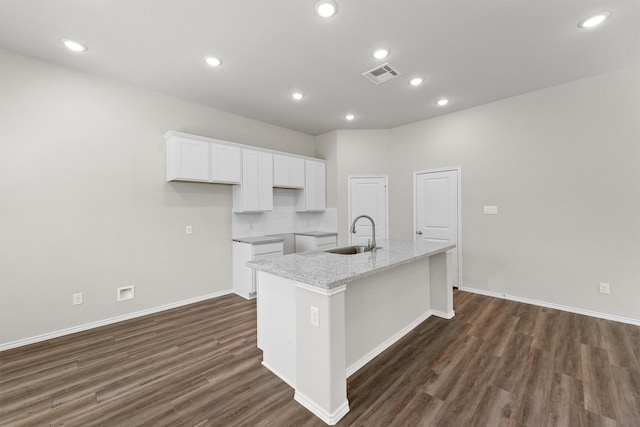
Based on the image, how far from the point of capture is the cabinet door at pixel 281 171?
446 centimetres

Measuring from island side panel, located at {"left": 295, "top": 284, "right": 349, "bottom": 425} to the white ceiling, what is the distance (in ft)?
7.30

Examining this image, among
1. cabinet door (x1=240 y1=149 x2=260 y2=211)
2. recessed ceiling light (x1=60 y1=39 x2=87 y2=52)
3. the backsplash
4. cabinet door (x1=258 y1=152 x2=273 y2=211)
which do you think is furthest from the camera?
the backsplash

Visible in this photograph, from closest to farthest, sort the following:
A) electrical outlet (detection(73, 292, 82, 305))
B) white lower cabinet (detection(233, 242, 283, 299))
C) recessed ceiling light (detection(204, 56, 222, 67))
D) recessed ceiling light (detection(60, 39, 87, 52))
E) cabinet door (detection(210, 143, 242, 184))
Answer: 1. recessed ceiling light (detection(60, 39, 87, 52))
2. recessed ceiling light (detection(204, 56, 222, 67))
3. electrical outlet (detection(73, 292, 82, 305))
4. cabinet door (detection(210, 143, 242, 184))
5. white lower cabinet (detection(233, 242, 283, 299))

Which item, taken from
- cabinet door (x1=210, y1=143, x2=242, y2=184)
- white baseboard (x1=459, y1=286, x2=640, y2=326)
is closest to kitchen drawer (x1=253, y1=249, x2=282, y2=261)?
cabinet door (x1=210, y1=143, x2=242, y2=184)

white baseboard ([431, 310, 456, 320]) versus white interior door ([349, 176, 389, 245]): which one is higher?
white interior door ([349, 176, 389, 245])

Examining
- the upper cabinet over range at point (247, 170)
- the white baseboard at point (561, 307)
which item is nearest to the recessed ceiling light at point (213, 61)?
the upper cabinet over range at point (247, 170)

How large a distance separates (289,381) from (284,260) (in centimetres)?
92

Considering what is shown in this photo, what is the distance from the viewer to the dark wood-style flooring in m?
1.68

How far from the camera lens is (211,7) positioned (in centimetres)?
205

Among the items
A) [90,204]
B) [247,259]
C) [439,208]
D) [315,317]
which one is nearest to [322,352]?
[315,317]

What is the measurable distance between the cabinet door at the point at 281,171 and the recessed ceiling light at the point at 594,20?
149 inches

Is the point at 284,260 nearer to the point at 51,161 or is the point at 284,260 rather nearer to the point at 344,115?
the point at 51,161

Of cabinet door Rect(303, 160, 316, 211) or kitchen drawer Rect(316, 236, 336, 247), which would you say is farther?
cabinet door Rect(303, 160, 316, 211)

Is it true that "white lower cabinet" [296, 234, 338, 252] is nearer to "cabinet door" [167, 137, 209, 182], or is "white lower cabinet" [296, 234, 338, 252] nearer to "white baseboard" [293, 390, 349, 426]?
"cabinet door" [167, 137, 209, 182]
